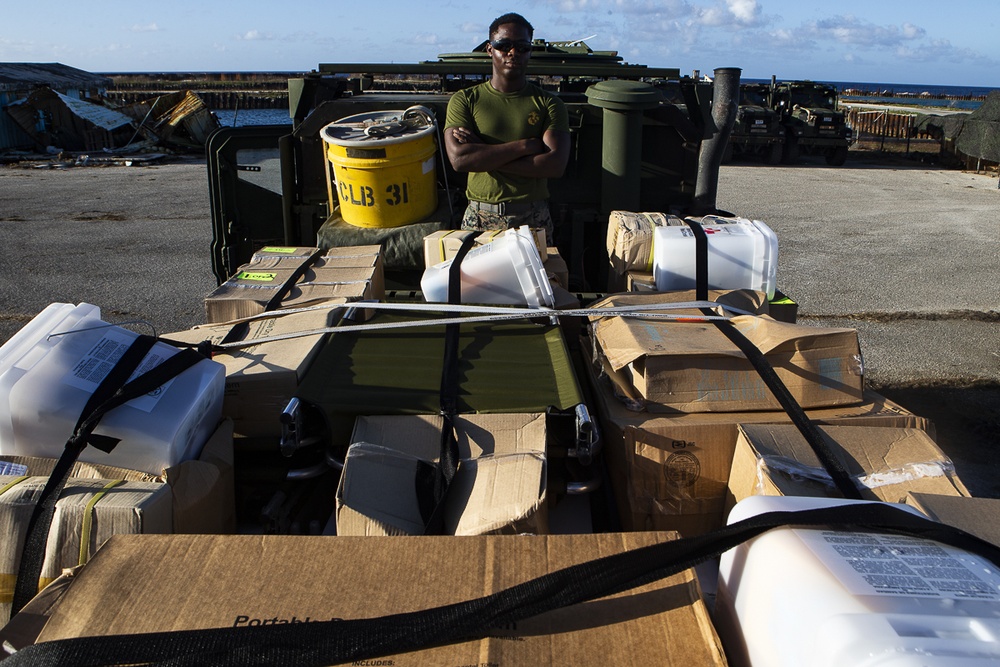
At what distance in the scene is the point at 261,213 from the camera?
4.42m

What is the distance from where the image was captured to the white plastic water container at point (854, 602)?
885 mm

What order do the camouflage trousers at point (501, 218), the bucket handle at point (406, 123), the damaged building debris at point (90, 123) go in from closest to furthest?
the bucket handle at point (406, 123) → the camouflage trousers at point (501, 218) → the damaged building debris at point (90, 123)

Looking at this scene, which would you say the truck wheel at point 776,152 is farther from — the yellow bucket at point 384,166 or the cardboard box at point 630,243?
the cardboard box at point 630,243

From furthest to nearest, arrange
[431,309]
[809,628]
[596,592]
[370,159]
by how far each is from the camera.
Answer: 1. [370,159]
2. [431,309]
3. [596,592]
4. [809,628]

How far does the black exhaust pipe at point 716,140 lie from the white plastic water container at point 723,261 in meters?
1.34

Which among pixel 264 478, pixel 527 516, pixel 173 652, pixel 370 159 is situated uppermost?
pixel 370 159

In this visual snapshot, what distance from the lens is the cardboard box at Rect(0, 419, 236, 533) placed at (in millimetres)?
1715

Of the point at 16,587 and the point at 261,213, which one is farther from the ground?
the point at 261,213

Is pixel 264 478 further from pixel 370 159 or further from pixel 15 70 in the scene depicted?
pixel 15 70

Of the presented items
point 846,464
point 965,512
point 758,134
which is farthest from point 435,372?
point 758,134

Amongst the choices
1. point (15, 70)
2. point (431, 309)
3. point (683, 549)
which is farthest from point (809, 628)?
point (15, 70)

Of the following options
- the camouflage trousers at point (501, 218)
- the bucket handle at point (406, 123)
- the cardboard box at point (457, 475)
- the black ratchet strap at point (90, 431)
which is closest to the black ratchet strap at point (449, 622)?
the cardboard box at point (457, 475)

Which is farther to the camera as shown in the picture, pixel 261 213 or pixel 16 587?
pixel 261 213

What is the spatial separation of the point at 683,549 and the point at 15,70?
34.1 m
